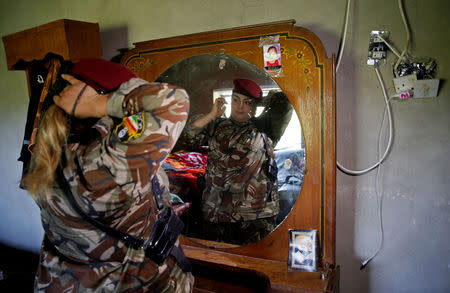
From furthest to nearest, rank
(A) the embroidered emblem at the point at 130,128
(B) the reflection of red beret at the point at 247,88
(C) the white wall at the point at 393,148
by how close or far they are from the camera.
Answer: (B) the reflection of red beret at the point at 247,88, (C) the white wall at the point at 393,148, (A) the embroidered emblem at the point at 130,128

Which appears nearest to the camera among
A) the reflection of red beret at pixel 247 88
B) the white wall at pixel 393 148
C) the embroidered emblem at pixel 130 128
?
the embroidered emblem at pixel 130 128

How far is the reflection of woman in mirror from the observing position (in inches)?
45.1

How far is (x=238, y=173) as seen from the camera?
3.87ft

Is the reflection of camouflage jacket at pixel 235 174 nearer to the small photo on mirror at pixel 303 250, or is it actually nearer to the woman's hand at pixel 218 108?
the woman's hand at pixel 218 108

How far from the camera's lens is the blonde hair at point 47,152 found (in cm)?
67

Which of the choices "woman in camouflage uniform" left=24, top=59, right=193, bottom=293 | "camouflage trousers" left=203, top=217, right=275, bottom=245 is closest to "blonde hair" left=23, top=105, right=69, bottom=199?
"woman in camouflage uniform" left=24, top=59, right=193, bottom=293

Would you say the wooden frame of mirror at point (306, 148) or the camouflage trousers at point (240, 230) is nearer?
the wooden frame of mirror at point (306, 148)

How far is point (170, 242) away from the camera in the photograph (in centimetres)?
86

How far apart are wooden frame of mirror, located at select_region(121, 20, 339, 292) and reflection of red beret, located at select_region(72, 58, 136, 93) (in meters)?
0.56

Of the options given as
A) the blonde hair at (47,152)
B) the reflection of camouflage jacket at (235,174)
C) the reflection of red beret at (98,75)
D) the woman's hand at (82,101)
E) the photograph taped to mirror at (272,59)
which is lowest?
the reflection of camouflage jacket at (235,174)

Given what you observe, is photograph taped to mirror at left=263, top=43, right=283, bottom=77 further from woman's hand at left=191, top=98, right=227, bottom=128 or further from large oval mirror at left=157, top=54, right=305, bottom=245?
woman's hand at left=191, top=98, right=227, bottom=128

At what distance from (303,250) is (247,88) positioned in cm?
67

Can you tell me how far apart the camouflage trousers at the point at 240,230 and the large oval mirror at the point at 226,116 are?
0.01 metres

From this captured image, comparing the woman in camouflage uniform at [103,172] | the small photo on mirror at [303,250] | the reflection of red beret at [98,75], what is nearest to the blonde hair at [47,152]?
the woman in camouflage uniform at [103,172]
